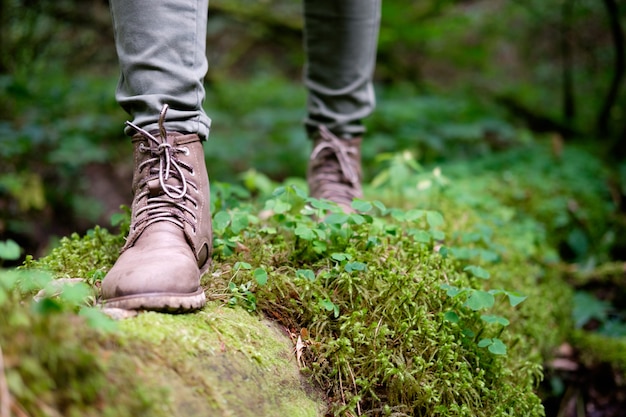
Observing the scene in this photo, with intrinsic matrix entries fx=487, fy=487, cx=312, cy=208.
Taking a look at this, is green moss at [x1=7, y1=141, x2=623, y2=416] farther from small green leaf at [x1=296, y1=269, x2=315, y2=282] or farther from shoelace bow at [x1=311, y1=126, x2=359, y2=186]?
shoelace bow at [x1=311, y1=126, x2=359, y2=186]

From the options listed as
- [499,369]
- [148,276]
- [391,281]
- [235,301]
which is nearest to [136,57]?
[148,276]

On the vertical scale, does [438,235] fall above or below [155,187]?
below

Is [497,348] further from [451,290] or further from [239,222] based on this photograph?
[239,222]

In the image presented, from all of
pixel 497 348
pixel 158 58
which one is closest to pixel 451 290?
pixel 497 348

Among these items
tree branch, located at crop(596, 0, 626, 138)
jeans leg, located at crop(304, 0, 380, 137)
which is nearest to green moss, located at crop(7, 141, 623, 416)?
jeans leg, located at crop(304, 0, 380, 137)

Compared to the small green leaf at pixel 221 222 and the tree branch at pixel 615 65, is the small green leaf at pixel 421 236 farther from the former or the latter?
the tree branch at pixel 615 65

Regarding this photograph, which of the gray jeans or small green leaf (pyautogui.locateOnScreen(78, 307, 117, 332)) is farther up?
the gray jeans

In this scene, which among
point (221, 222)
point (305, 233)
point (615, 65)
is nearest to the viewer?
point (305, 233)

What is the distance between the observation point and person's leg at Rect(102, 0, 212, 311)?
4.37 feet

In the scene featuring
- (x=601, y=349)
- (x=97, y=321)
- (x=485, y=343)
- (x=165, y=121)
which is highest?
(x=165, y=121)

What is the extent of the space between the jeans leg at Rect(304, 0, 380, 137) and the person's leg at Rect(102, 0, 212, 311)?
768 mm

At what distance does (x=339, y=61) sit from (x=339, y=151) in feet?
1.31

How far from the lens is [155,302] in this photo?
3.67ft

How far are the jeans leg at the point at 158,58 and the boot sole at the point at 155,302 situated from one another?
1.66 feet
